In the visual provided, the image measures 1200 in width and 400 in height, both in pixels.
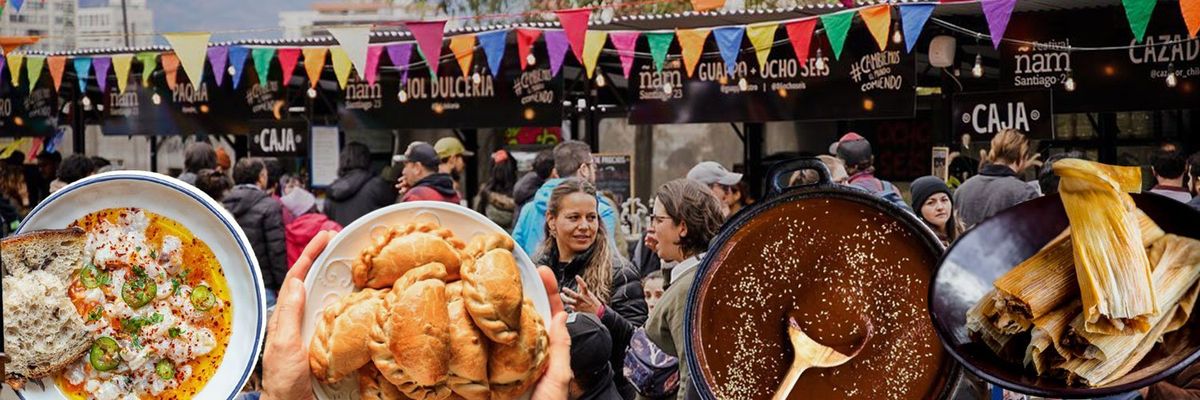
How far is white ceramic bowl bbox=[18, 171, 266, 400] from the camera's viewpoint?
3027 mm

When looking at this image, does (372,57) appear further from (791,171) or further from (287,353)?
(791,171)

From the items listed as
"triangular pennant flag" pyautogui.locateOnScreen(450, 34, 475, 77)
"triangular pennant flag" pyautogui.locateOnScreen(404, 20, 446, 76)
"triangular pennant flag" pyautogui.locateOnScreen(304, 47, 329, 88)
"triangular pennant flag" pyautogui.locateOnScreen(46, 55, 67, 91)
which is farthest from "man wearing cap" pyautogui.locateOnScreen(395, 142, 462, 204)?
"triangular pennant flag" pyautogui.locateOnScreen(46, 55, 67, 91)

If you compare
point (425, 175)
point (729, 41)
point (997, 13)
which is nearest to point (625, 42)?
point (729, 41)

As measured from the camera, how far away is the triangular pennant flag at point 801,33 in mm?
8805

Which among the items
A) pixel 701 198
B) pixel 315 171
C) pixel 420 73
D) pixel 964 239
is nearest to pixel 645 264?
pixel 701 198

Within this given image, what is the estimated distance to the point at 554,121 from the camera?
11391 mm

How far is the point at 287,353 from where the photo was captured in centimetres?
280

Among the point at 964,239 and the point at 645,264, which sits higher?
the point at 964,239

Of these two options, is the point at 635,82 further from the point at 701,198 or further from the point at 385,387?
the point at 385,387

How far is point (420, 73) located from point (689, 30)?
135 inches

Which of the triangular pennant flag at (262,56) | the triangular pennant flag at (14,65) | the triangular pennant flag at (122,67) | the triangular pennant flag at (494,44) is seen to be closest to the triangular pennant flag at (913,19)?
the triangular pennant flag at (494,44)

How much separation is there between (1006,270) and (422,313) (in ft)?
3.56

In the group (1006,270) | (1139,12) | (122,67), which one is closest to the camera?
(1006,270)

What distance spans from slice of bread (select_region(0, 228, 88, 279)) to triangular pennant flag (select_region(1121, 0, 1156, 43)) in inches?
223
